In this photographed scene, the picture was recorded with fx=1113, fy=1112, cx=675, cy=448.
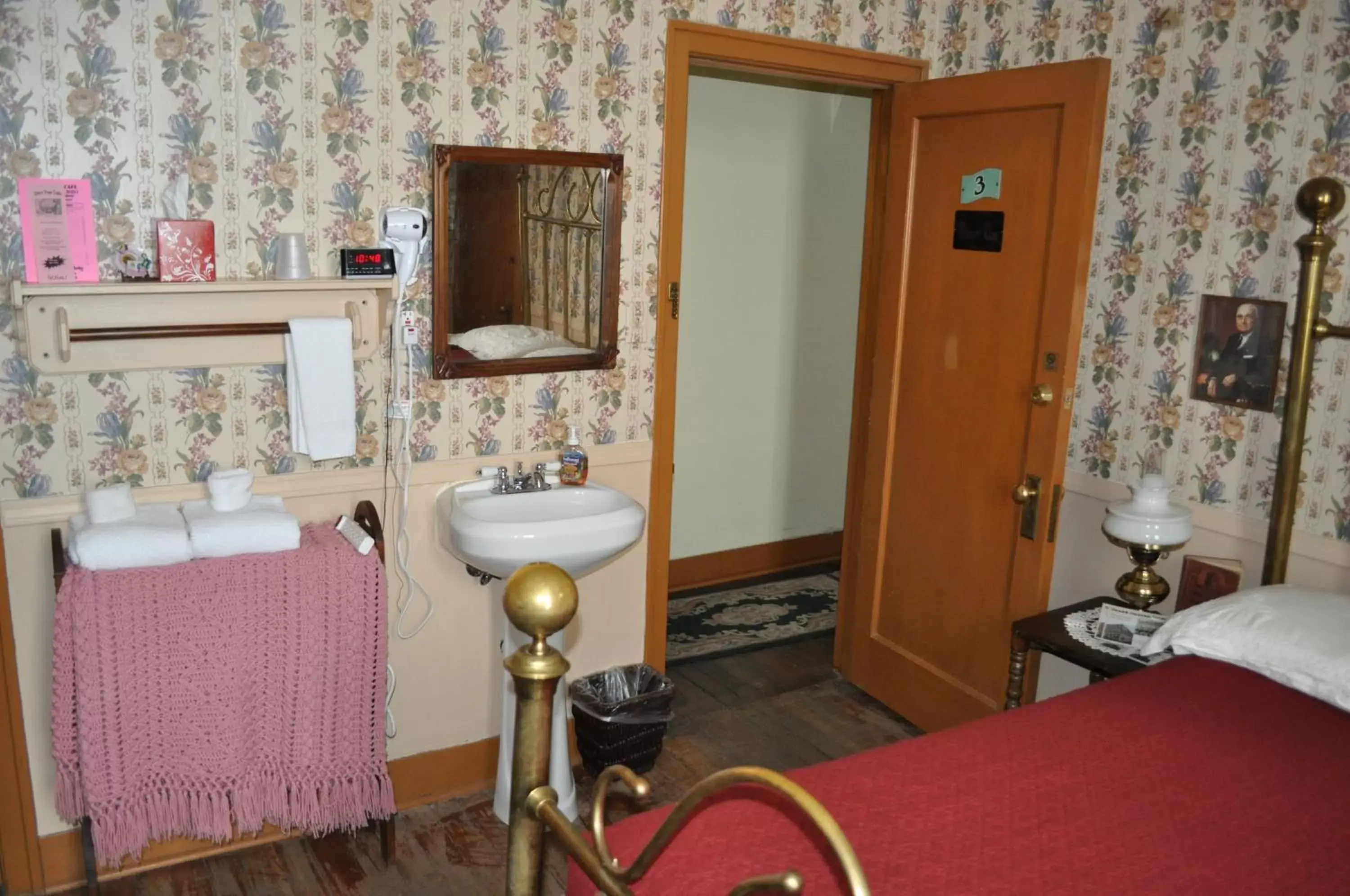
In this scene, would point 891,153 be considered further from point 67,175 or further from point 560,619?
point 560,619

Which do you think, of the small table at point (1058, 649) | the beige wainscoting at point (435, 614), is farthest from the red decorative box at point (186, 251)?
the small table at point (1058, 649)

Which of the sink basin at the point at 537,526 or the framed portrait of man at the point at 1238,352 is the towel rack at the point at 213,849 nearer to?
the sink basin at the point at 537,526

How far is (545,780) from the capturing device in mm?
1300

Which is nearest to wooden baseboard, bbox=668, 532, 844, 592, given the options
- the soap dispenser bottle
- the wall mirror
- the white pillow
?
the soap dispenser bottle

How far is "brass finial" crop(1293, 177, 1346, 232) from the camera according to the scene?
2.36 metres

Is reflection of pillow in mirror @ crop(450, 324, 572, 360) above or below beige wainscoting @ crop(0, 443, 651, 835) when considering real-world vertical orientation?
above

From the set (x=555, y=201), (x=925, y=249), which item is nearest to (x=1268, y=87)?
(x=925, y=249)

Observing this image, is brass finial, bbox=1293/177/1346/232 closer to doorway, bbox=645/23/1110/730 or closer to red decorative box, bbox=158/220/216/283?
doorway, bbox=645/23/1110/730

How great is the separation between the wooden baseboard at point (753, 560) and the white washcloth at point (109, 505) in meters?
2.46

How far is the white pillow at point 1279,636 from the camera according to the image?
2.09 meters

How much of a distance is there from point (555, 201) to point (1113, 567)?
1785 mm

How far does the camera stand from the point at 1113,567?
3.01 m

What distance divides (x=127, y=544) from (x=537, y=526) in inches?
34.3

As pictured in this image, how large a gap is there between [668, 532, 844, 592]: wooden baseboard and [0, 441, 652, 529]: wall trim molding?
1.52 m
